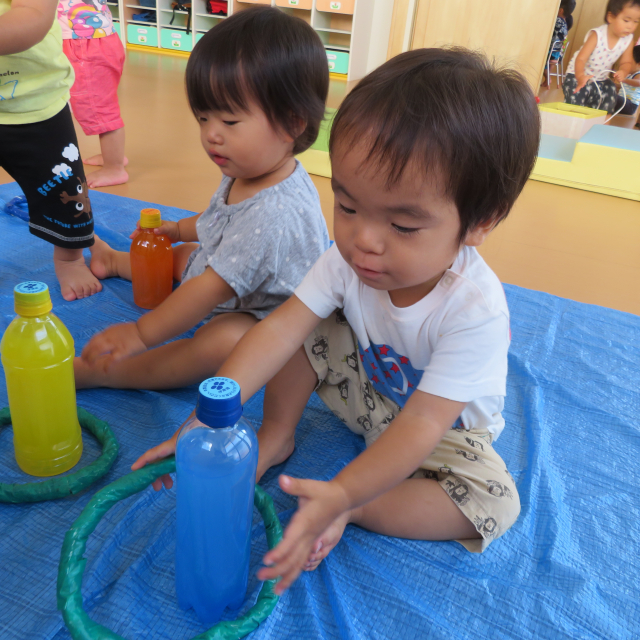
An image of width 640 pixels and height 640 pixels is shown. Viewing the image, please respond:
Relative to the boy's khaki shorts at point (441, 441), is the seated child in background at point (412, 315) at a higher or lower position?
higher

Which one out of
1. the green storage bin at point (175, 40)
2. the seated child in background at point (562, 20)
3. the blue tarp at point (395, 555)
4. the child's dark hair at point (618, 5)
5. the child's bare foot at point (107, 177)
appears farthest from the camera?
the green storage bin at point (175, 40)

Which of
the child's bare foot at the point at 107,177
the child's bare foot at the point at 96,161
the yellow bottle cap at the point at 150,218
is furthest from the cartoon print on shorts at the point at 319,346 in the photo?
the child's bare foot at the point at 96,161

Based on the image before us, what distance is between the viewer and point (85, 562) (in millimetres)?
574

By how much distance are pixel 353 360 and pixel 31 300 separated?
40 centimetres

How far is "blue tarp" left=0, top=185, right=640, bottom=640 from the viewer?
60 cm

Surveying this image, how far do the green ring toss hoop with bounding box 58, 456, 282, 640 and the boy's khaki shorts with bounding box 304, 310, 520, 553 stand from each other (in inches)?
7.5

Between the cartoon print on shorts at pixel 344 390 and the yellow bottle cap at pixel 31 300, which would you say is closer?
the yellow bottle cap at pixel 31 300

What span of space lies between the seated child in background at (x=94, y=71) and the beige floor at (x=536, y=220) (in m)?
0.14

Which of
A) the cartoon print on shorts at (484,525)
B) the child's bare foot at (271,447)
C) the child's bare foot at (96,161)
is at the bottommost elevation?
the child's bare foot at (96,161)

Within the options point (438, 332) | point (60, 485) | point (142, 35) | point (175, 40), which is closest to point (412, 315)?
point (438, 332)

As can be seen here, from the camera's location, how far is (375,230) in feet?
1.85

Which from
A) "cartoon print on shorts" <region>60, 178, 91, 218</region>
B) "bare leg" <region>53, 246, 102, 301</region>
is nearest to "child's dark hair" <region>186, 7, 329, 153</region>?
"cartoon print on shorts" <region>60, 178, 91, 218</region>

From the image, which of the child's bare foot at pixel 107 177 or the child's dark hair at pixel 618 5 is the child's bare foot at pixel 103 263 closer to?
the child's bare foot at pixel 107 177

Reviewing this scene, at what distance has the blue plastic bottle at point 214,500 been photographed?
1.57 feet
